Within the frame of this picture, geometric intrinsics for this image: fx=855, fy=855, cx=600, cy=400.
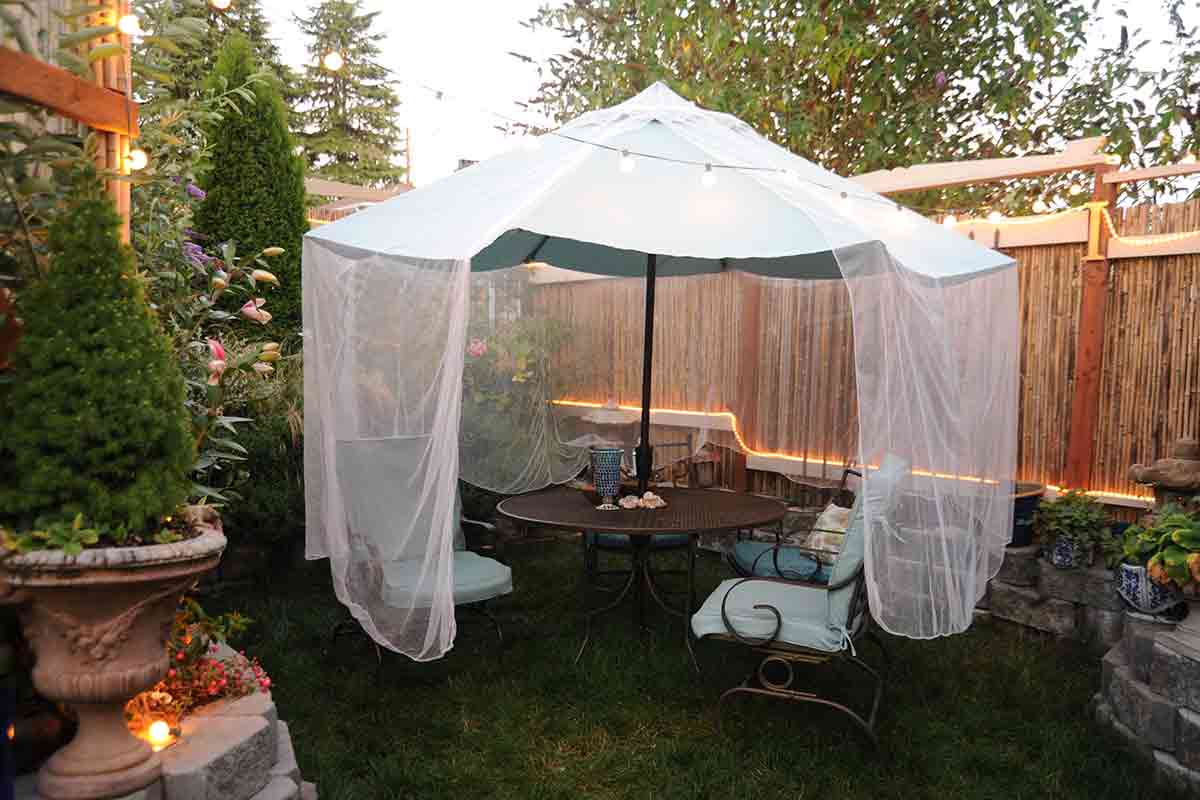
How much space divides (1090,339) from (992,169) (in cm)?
110

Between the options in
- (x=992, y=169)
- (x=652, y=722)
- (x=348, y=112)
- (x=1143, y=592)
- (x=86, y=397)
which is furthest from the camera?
(x=348, y=112)

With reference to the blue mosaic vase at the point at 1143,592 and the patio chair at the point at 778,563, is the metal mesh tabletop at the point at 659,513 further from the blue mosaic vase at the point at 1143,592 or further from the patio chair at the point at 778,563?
the blue mosaic vase at the point at 1143,592

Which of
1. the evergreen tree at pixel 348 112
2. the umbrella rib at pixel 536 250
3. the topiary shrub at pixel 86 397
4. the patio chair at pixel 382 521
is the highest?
the evergreen tree at pixel 348 112

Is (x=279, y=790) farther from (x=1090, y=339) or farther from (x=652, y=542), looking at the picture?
(x=1090, y=339)

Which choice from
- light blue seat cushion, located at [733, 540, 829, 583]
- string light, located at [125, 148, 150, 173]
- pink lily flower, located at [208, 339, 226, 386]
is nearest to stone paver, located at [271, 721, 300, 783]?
pink lily flower, located at [208, 339, 226, 386]

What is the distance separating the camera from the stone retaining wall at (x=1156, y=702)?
289cm

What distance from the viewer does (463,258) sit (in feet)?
A: 8.92

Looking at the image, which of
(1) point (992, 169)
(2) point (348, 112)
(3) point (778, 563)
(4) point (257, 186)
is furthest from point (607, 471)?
(2) point (348, 112)

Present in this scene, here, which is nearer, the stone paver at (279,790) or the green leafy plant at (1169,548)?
the stone paver at (279,790)

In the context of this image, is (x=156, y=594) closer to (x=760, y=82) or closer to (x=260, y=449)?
(x=260, y=449)

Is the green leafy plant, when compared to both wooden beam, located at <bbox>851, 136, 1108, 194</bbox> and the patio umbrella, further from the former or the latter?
wooden beam, located at <bbox>851, 136, 1108, 194</bbox>

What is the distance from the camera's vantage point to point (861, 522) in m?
3.21

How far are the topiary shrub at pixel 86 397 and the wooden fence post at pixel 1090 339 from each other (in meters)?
4.35

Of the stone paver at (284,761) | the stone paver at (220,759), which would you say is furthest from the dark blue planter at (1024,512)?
the stone paver at (220,759)
